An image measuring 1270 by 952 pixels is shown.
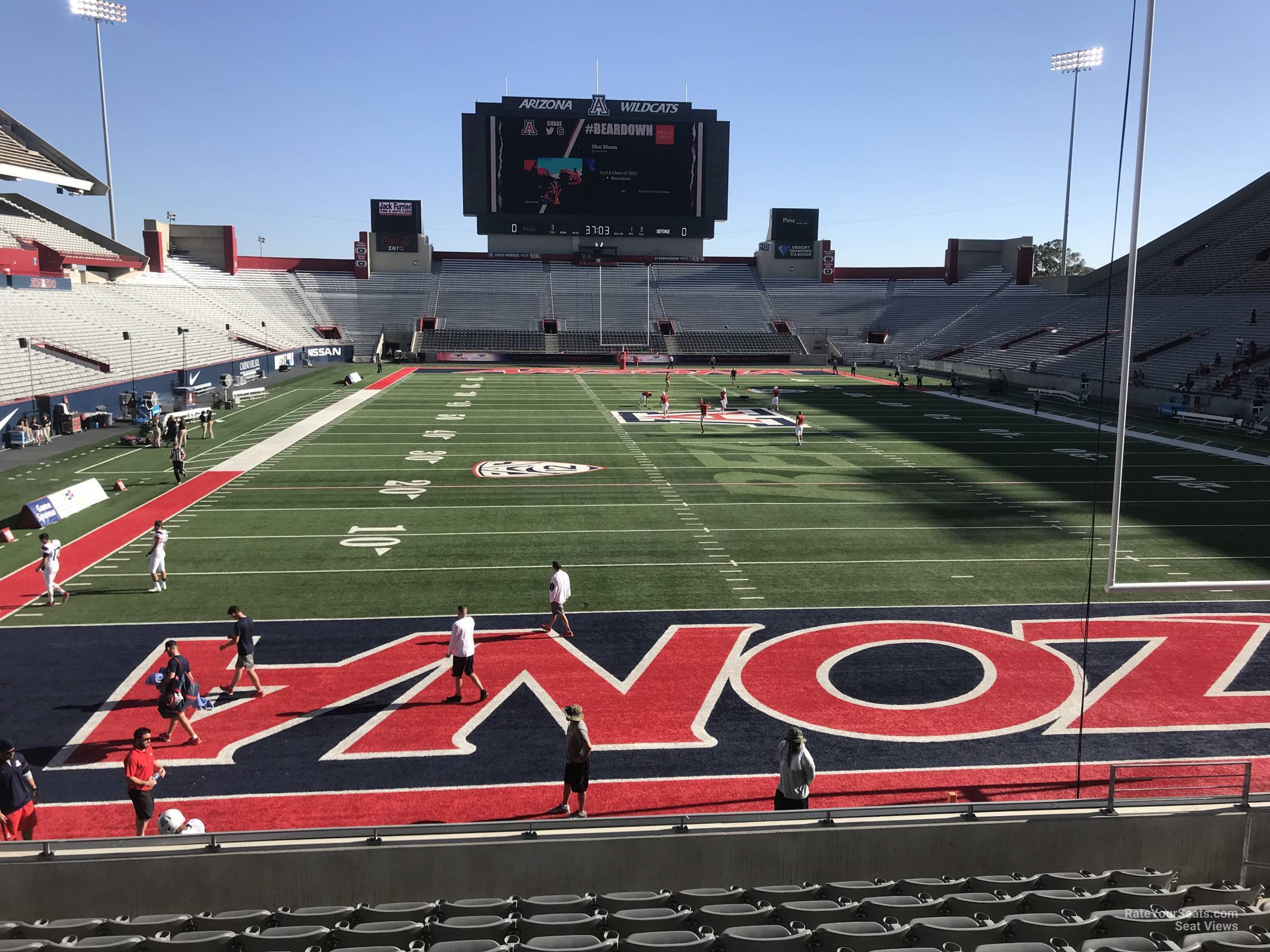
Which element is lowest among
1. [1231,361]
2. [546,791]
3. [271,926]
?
[546,791]

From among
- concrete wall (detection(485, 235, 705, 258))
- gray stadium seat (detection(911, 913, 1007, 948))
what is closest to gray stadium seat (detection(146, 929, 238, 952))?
gray stadium seat (detection(911, 913, 1007, 948))

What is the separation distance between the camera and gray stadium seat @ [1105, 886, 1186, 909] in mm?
6078

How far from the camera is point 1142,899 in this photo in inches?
242

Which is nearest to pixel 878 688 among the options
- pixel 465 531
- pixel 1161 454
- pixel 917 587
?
pixel 917 587

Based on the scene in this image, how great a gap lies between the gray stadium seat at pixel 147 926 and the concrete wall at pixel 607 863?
58 cm

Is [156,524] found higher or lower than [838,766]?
higher

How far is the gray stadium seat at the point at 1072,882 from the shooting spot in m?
6.59

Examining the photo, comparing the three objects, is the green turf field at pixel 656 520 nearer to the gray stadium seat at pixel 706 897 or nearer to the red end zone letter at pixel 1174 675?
the red end zone letter at pixel 1174 675

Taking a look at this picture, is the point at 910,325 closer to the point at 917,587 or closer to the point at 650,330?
the point at 650,330

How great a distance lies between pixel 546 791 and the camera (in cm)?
939

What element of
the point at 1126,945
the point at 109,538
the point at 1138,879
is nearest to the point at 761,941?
the point at 1126,945

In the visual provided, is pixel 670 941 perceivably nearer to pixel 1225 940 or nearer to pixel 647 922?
pixel 647 922

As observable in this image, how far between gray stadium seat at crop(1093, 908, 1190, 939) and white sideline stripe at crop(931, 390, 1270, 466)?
21.4 meters

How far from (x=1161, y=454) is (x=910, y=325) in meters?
46.9
